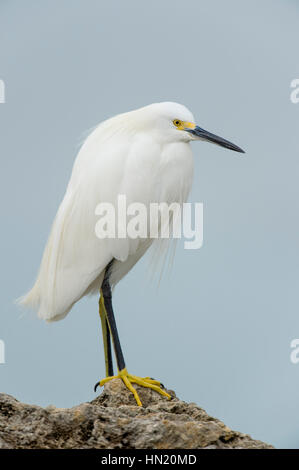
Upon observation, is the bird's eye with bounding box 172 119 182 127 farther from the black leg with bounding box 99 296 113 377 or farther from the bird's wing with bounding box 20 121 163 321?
the black leg with bounding box 99 296 113 377

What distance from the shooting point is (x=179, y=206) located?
397 centimetres

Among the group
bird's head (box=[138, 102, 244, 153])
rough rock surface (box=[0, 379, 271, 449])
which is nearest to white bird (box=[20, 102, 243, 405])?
bird's head (box=[138, 102, 244, 153])

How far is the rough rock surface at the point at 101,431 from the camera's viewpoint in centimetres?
256

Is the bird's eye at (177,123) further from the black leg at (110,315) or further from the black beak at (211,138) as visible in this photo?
the black leg at (110,315)

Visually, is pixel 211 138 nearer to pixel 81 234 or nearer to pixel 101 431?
pixel 81 234

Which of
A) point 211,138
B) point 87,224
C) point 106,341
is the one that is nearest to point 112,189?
point 87,224

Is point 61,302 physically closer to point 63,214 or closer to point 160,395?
point 63,214

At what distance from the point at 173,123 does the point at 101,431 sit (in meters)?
1.85

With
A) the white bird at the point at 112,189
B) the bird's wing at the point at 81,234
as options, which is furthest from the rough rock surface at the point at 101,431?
the bird's wing at the point at 81,234

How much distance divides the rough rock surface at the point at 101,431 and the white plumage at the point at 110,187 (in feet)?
3.95
